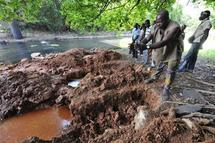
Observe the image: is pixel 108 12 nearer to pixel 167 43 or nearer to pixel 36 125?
pixel 167 43

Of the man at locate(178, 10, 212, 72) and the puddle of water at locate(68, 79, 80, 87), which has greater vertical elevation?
the man at locate(178, 10, 212, 72)

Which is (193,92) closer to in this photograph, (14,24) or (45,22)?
(14,24)

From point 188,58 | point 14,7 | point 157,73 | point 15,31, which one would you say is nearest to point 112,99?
point 157,73

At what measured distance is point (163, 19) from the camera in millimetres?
5664

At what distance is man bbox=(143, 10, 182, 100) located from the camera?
18.5ft

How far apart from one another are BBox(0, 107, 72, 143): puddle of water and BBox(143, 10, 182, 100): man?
140 inches

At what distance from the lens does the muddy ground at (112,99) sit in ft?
16.5

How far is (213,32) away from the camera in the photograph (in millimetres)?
25672

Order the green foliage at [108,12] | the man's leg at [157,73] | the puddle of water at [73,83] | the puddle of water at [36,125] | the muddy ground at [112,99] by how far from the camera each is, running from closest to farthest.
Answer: the muddy ground at [112,99], the man's leg at [157,73], the puddle of water at [36,125], the green foliage at [108,12], the puddle of water at [73,83]

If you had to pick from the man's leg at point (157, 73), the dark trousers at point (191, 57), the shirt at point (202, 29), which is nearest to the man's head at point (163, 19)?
the man's leg at point (157, 73)

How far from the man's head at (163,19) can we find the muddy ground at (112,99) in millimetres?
1753

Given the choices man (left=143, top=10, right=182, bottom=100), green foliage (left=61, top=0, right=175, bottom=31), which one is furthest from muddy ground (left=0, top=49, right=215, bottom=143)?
green foliage (left=61, top=0, right=175, bottom=31)

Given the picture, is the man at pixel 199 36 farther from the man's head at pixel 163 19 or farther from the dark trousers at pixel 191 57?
the man's head at pixel 163 19

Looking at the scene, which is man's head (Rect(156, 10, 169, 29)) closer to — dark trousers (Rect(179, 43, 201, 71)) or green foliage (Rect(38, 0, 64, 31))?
dark trousers (Rect(179, 43, 201, 71))
